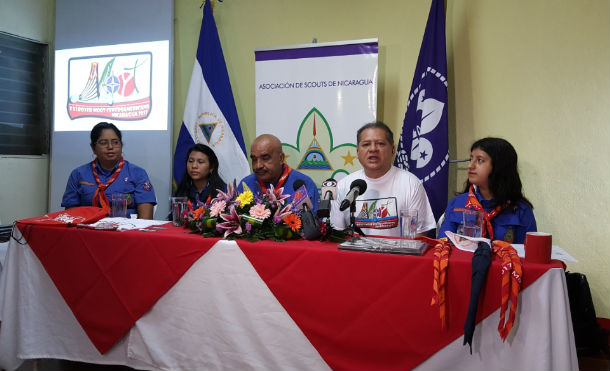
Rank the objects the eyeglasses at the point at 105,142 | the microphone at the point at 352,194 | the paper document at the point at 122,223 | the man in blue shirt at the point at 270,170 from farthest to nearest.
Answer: the eyeglasses at the point at 105,142 → the man in blue shirt at the point at 270,170 → the paper document at the point at 122,223 → the microphone at the point at 352,194

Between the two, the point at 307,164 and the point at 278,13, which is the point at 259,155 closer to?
the point at 307,164

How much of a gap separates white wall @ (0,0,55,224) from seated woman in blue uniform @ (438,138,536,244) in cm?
397

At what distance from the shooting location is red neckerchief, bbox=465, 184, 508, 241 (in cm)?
219

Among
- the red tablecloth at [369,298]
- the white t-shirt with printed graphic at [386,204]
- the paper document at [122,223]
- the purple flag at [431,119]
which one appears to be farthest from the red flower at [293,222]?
the purple flag at [431,119]

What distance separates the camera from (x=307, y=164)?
3439 mm

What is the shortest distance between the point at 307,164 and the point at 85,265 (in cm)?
184

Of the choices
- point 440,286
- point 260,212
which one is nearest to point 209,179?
point 260,212

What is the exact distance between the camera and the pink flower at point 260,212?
1882 millimetres

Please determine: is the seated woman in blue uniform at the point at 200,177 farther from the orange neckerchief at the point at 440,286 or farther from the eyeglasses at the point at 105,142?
the orange neckerchief at the point at 440,286

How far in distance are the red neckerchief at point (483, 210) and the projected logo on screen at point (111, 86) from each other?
2.94 metres

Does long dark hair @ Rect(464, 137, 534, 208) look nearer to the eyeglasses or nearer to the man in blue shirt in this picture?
the man in blue shirt

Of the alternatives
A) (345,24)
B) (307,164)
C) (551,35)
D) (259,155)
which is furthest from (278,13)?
(551,35)

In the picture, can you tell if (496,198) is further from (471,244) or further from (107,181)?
(107,181)

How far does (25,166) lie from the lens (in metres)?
4.16
